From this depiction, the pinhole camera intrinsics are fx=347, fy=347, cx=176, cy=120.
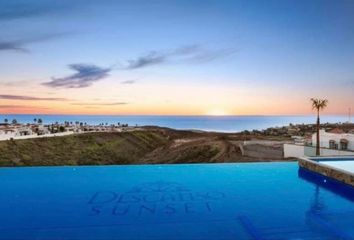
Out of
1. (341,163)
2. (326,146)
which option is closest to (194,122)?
(326,146)

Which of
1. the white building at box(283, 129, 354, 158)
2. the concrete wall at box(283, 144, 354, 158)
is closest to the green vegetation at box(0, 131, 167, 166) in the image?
the concrete wall at box(283, 144, 354, 158)

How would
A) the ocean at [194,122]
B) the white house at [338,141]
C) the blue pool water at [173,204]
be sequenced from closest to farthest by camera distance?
the blue pool water at [173,204] → the white house at [338,141] → the ocean at [194,122]

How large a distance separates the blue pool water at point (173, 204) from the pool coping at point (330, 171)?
8.1 inches

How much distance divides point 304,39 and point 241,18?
3531 millimetres

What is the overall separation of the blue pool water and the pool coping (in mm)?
205

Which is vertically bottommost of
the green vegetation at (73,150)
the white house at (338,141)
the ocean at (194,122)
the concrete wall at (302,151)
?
the green vegetation at (73,150)

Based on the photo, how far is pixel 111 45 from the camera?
53.6 feet

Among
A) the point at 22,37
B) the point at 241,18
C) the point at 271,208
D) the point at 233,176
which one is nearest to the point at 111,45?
the point at 22,37

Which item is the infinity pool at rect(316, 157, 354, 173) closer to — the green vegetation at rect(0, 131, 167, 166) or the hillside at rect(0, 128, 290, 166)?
the hillside at rect(0, 128, 290, 166)

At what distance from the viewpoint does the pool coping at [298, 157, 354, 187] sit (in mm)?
9696

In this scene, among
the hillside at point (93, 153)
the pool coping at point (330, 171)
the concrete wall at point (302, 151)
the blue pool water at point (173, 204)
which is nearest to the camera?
the blue pool water at point (173, 204)

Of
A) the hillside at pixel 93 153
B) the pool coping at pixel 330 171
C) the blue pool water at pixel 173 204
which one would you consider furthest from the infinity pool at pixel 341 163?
the hillside at pixel 93 153

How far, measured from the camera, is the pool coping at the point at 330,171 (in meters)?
9.70

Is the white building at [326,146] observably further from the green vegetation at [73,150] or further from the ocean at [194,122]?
the ocean at [194,122]
